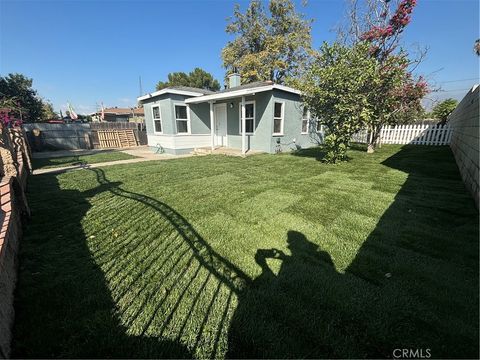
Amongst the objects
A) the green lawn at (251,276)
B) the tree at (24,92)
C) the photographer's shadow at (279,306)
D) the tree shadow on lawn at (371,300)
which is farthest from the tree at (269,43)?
the tree at (24,92)

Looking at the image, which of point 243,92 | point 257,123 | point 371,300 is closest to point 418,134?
point 257,123

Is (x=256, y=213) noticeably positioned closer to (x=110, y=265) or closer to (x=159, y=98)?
(x=110, y=265)

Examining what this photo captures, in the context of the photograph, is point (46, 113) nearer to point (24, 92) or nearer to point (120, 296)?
point (24, 92)

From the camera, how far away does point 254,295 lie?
2029 mm

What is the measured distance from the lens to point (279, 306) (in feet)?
6.25

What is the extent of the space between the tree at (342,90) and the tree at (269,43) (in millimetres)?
15213

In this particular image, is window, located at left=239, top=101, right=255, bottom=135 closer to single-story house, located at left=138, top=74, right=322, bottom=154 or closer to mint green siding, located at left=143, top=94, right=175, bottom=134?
single-story house, located at left=138, top=74, right=322, bottom=154

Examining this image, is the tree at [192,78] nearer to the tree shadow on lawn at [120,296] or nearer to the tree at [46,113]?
the tree at [46,113]

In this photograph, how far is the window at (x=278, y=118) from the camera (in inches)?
416

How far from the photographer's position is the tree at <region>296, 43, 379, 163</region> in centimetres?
683

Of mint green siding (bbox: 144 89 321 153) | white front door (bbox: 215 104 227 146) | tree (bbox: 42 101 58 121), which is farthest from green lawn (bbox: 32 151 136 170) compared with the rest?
tree (bbox: 42 101 58 121)

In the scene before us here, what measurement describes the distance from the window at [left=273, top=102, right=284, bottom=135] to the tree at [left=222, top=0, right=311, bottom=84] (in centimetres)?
1243

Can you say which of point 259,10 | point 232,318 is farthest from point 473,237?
point 259,10

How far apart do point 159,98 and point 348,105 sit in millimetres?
9271
